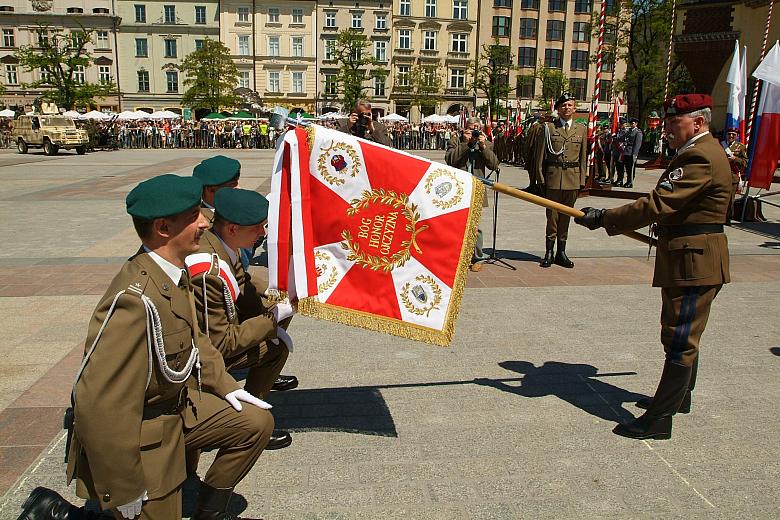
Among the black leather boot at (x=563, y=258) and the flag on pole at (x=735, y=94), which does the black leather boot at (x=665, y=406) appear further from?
the flag on pole at (x=735, y=94)

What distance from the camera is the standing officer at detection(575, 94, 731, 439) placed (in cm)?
388

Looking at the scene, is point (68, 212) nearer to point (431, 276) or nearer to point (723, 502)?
point (431, 276)

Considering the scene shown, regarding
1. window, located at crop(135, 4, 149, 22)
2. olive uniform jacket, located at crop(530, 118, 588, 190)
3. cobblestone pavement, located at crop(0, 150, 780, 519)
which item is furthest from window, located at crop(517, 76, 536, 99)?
cobblestone pavement, located at crop(0, 150, 780, 519)

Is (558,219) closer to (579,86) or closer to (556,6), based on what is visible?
(579,86)

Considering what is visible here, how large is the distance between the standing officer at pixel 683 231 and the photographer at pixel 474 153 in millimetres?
4518

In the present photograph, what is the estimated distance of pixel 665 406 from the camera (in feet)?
13.2

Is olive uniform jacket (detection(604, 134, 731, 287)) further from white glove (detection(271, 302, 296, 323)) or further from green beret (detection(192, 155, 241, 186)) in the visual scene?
green beret (detection(192, 155, 241, 186))

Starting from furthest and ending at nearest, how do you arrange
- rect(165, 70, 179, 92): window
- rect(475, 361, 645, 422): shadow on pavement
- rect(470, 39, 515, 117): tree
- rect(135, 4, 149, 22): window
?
rect(165, 70, 179, 92): window < rect(135, 4, 149, 22): window < rect(470, 39, 515, 117): tree < rect(475, 361, 645, 422): shadow on pavement

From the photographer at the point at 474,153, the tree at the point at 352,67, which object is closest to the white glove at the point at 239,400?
the photographer at the point at 474,153

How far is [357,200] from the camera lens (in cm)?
375

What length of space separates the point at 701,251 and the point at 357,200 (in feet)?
6.99

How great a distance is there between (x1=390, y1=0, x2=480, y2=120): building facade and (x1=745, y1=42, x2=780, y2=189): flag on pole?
56.2 metres

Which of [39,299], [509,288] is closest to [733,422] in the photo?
[509,288]

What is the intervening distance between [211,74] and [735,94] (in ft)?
166
